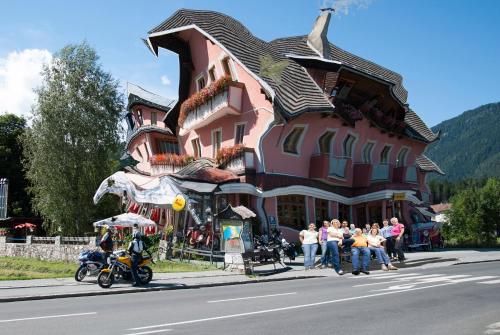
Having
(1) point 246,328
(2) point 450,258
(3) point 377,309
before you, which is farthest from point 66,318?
(2) point 450,258

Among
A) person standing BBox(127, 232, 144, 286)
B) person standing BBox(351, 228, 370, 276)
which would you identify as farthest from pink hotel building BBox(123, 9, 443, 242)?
person standing BBox(127, 232, 144, 286)

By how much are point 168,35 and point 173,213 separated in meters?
11.4

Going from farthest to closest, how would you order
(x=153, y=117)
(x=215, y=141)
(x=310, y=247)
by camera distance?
(x=153, y=117) → (x=215, y=141) → (x=310, y=247)

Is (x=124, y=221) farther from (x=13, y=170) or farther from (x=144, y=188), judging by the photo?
(x=13, y=170)

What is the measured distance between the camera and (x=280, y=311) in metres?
9.34

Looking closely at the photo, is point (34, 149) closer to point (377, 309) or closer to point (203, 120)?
point (203, 120)

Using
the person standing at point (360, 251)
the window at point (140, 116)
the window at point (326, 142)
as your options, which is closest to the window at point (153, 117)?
the window at point (140, 116)

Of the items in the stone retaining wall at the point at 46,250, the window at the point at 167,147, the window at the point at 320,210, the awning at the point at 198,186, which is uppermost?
the window at the point at 167,147

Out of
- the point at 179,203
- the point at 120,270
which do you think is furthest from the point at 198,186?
the point at 120,270

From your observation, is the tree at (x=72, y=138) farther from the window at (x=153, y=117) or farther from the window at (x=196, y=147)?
the window at (x=196, y=147)

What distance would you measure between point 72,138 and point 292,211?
58.8 feet

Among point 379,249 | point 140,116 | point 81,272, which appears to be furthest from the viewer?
point 140,116

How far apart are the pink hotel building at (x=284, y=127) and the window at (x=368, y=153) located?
15 centimetres

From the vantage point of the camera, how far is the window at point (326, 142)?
1202 inches
